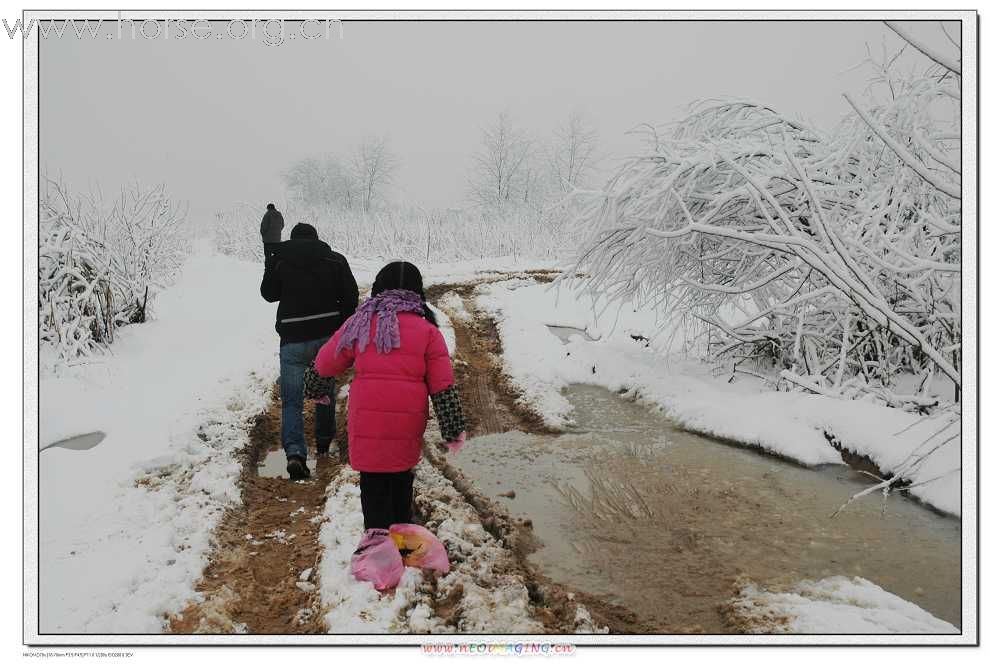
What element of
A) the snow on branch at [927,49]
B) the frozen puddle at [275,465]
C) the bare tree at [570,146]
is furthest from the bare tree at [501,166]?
the snow on branch at [927,49]

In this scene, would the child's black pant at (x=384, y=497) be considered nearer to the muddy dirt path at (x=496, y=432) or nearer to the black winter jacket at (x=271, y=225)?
the muddy dirt path at (x=496, y=432)

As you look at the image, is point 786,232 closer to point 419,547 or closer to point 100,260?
point 419,547

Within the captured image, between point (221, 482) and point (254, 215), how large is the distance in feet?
66.0

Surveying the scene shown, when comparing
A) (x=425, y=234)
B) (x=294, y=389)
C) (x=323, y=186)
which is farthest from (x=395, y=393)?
(x=323, y=186)

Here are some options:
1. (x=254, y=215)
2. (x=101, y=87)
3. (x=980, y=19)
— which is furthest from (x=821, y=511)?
(x=254, y=215)

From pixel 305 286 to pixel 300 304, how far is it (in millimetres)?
134

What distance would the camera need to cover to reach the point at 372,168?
1792 cm

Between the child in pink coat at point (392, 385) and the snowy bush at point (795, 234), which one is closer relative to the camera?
the child in pink coat at point (392, 385)

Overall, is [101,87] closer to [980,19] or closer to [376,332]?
[376,332]

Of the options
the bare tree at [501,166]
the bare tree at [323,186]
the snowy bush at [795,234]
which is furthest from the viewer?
the bare tree at [323,186]

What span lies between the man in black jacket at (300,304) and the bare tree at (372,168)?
880 centimetres

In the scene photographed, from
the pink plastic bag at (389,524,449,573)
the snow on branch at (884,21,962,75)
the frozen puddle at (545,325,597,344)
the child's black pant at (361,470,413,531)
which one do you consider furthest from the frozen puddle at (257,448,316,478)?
the frozen puddle at (545,325,597,344)

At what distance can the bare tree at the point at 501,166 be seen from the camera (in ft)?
32.9

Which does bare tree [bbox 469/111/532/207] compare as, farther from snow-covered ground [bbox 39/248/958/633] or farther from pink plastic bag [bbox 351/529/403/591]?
pink plastic bag [bbox 351/529/403/591]
